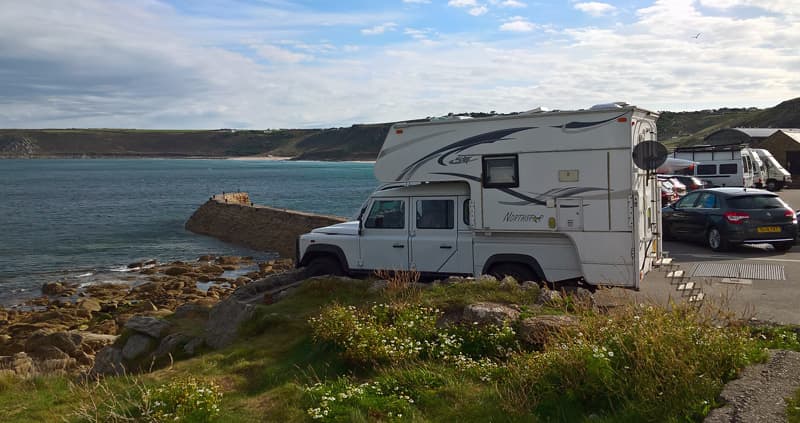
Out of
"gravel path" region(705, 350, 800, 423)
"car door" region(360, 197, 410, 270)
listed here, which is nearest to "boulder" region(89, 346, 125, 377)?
"car door" region(360, 197, 410, 270)

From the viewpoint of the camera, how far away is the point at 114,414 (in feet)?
19.4

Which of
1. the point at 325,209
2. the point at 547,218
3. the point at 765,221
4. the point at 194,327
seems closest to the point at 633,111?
the point at 547,218

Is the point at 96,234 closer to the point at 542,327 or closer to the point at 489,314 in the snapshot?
the point at 489,314

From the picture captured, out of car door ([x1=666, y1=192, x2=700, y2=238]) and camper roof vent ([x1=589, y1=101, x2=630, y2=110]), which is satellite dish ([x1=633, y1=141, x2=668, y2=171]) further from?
car door ([x1=666, y1=192, x2=700, y2=238])

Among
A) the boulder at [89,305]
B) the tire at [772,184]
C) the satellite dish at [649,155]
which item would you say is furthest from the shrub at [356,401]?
the tire at [772,184]

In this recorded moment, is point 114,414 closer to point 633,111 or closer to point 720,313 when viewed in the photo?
point 720,313

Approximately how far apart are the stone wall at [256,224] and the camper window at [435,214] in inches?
729

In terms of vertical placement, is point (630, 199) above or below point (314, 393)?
above

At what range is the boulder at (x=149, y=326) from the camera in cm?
1070

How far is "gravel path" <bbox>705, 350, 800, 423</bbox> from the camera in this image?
4.81 metres

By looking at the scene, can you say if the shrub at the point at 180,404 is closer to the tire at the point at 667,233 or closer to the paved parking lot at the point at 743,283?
the paved parking lot at the point at 743,283

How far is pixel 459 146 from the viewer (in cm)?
1153

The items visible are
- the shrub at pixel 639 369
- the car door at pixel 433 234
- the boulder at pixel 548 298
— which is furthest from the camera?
the car door at pixel 433 234

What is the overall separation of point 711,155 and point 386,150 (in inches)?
1125
